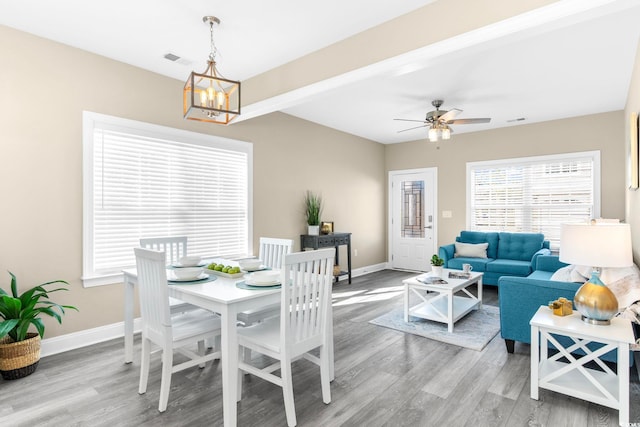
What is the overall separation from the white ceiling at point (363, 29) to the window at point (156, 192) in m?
0.66

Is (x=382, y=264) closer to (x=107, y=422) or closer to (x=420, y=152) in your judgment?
(x=420, y=152)

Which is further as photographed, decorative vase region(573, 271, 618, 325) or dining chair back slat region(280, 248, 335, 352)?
decorative vase region(573, 271, 618, 325)

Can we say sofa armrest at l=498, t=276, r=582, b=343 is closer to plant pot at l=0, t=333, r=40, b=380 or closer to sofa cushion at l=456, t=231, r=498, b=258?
sofa cushion at l=456, t=231, r=498, b=258

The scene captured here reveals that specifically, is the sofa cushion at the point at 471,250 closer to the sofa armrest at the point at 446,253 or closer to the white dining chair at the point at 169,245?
the sofa armrest at the point at 446,253

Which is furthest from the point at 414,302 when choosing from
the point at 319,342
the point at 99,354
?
the point at 99,354

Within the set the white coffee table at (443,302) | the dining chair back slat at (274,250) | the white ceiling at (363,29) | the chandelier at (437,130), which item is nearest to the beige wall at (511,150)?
the white ceiling at (363,29)

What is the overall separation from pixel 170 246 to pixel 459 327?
3.03 metres

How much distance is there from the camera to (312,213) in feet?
18.1

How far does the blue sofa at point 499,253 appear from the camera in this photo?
5059mm

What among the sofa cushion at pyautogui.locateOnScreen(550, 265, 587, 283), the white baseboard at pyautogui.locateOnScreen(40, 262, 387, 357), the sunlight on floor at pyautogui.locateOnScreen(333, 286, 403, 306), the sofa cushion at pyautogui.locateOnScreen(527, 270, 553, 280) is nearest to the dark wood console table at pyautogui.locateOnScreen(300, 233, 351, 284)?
the sunlight on floor at pyautogui.locateOnScreen(333, 286, 403, 306)

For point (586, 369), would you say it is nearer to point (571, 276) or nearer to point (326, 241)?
point (571, 276)

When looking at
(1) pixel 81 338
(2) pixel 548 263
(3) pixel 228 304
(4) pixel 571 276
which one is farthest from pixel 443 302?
(1) pixel 81 338

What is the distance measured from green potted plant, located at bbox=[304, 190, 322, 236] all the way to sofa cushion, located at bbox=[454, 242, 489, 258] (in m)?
2.33

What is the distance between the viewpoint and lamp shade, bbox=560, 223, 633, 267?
7.17ft
